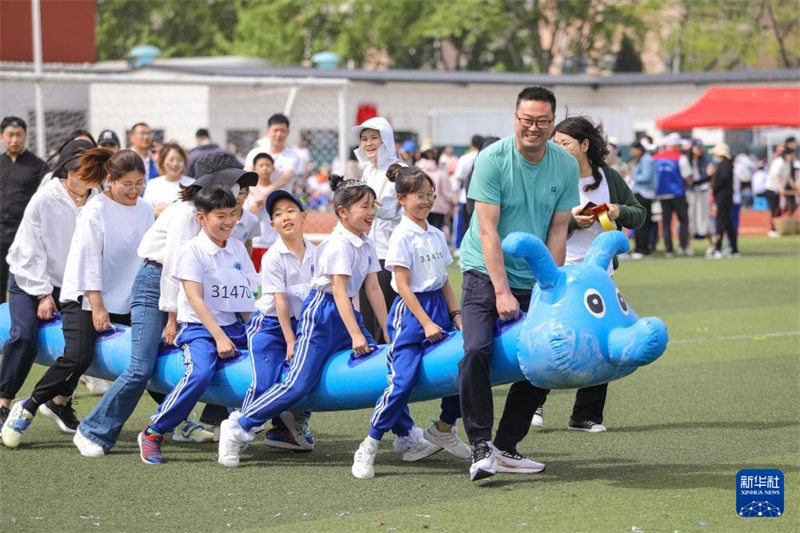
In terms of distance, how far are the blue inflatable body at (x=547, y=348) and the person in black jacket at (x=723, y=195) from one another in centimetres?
1392

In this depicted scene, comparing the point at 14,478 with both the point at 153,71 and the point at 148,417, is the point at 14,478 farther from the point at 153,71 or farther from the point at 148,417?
the point at 153,71

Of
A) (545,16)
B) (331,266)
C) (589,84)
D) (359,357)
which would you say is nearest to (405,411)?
(359,357)

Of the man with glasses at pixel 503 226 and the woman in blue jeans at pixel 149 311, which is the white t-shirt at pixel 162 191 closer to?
the woman in blue jeans at pixel 149 311

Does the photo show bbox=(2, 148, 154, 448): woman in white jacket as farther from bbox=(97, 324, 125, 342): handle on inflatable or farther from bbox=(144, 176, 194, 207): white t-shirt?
bbox=(144, 176, 194, 207): white t-shirt

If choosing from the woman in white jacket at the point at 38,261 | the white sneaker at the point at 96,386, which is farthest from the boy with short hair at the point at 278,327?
the white sneaker at the point at 96,386

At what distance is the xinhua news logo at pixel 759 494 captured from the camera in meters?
5.41

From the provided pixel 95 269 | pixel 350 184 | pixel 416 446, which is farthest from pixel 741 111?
pixel 95 269

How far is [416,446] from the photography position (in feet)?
22.0

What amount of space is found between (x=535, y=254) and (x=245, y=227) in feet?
8.45

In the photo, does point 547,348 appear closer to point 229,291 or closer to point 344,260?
point 344,260

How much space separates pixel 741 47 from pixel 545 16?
8.16 metres

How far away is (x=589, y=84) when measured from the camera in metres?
37.0

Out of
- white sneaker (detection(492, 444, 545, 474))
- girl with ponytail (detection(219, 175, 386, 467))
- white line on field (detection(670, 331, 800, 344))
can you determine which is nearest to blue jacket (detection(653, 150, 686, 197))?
white line on field (detection(670, 331, 800, 344))

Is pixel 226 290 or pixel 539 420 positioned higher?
pixel 226 290
